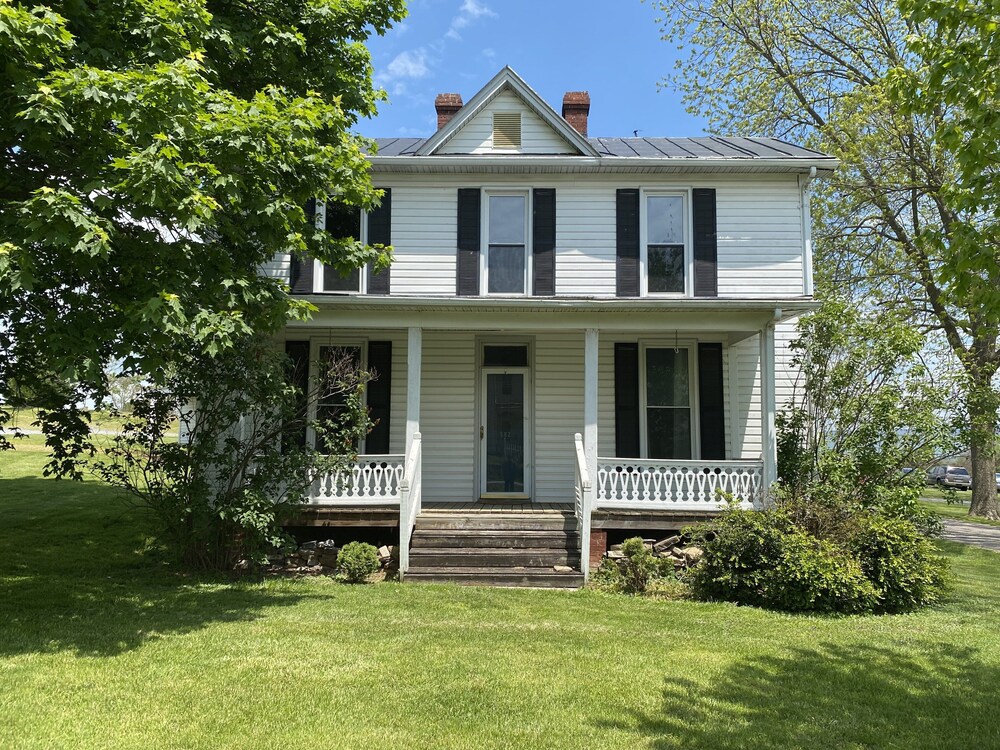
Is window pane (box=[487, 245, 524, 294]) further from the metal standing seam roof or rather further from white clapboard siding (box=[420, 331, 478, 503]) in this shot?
the metal standing seam roof

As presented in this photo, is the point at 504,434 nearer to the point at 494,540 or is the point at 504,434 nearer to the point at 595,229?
the point at 494,540

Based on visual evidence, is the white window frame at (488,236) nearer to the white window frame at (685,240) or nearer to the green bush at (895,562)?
the white window frame at (685,240)

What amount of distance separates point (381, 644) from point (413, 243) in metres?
7.75

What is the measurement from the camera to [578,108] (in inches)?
543

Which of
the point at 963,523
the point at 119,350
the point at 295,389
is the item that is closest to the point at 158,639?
the point at 119,350

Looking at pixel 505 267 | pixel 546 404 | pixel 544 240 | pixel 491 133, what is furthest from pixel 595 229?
pixel 546 404

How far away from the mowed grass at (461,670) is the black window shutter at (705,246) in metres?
5.91

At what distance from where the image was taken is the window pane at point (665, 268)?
11867 millimetres

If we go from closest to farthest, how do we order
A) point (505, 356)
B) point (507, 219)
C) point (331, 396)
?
point (331, 396)
point (507, 219)
point (505, 356)

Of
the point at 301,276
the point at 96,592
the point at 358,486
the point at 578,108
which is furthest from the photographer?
the point at 578,108

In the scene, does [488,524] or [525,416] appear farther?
[525,416]

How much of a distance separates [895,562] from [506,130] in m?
9.60

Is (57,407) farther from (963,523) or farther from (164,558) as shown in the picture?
(963,523)

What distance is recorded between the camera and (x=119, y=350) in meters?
6.14
